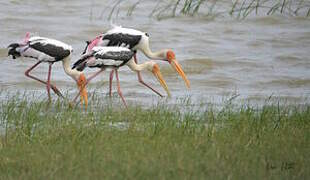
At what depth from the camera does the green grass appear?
571cm

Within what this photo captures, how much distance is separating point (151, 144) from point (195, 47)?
337 inches

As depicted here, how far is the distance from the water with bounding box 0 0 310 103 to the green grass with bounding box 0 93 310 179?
254cm

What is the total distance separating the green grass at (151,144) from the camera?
18.7 ft

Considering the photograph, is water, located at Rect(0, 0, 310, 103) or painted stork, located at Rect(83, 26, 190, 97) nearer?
painted stork, located at Rect(83, 26, 190, 97)

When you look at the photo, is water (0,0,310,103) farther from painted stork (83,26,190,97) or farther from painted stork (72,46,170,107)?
painted stork (72,46,170,107)

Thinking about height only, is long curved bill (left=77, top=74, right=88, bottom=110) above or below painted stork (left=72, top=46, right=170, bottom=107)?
below

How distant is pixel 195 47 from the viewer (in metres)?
15.0

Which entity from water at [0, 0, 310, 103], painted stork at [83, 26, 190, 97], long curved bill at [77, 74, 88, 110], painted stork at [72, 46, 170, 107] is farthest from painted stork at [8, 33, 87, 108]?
water at [0, 0, 310, 103]

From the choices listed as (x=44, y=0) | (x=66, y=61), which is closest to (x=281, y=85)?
(x=66, y=61)

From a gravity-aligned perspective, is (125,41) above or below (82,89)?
above

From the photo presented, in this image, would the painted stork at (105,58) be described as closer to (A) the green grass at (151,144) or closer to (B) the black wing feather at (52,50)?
(B) the black wing feather at (52,50)

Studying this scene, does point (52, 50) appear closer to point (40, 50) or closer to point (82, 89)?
point (40, 50)

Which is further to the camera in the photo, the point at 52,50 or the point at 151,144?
the point at 52,50

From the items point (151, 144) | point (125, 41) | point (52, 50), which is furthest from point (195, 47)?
point (151, 144)
